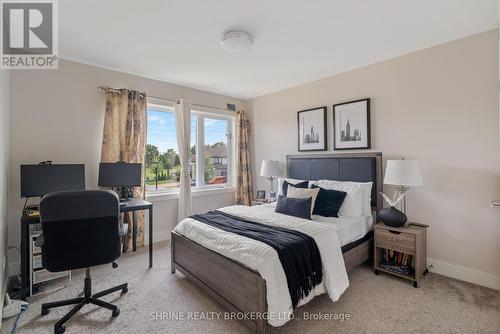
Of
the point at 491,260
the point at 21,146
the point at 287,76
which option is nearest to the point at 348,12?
the point at 287,76

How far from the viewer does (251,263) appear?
1844mm

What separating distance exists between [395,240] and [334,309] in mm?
1076

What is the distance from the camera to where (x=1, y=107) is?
6.85 ft

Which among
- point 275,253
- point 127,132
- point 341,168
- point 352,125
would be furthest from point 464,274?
point 127,132

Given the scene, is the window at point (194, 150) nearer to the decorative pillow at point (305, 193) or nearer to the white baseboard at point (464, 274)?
the decorative pillow at point (305, 193)

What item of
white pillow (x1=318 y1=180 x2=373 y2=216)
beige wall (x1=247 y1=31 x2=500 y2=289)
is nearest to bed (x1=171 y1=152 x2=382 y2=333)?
white pillow (x1=318 y1=180 x2=373 y2=216)

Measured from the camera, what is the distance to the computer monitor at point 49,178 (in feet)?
8.31

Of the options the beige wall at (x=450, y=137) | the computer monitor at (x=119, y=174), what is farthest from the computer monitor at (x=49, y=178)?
the beige wall at (x=450, y=137)

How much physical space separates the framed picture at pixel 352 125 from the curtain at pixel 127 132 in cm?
293

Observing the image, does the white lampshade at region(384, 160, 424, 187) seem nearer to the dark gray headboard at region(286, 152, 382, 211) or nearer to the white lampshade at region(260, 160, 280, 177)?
the dark gray headboard at region(286, 152, 382, 211)

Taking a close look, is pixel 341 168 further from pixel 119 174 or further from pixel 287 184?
pixel 119 174

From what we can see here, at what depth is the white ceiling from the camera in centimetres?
207

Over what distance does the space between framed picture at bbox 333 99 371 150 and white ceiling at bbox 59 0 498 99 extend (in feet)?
1.81

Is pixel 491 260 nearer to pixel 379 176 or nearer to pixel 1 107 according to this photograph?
pixel 379 176
